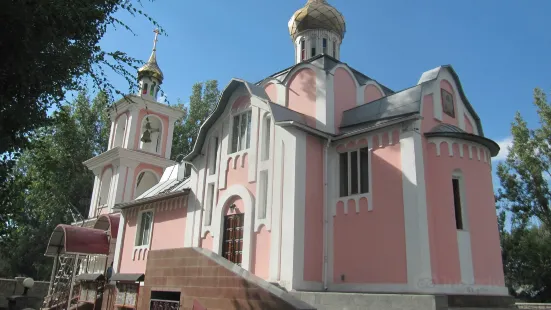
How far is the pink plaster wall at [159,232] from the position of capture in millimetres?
13875

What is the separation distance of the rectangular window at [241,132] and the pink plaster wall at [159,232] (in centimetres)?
286

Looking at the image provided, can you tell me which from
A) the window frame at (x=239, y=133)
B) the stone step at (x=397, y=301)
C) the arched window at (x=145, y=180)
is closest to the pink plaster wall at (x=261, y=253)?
the stone step at (x=397, y=301)

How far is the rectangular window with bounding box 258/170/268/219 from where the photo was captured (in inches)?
433

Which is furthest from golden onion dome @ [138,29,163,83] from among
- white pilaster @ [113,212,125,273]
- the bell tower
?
white pilaster @ [113,212,125,273]

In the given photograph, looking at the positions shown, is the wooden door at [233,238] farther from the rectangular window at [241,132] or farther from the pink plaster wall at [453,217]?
the pink plaster wall at [453,217]

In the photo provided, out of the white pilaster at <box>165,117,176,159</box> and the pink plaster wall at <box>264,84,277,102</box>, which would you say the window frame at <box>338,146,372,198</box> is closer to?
the pink plaster wall at <box>264,84,277,102</box>

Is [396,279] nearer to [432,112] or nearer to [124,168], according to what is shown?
[432,112]

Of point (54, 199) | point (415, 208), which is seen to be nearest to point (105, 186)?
point (54, 199)

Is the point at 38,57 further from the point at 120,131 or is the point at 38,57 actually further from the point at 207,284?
the point at 120,131

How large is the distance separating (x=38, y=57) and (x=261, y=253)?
6774 mm

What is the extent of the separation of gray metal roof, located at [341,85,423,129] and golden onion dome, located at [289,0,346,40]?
15.7ft

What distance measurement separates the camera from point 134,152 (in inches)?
902

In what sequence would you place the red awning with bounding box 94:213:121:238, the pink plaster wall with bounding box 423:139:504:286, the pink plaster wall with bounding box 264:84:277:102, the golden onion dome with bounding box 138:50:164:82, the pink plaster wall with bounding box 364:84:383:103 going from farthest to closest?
the golden onion dome with bounding box 138:50:164:82
the red awning with bounding box 94:213:121:238
the pink plaster wall with bounding box 364:84:383:103
the pink plaster wall with bounding box 264:84:277:102
the pink plaster wall with bounding box 423:139:504:286

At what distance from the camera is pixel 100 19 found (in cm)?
689
